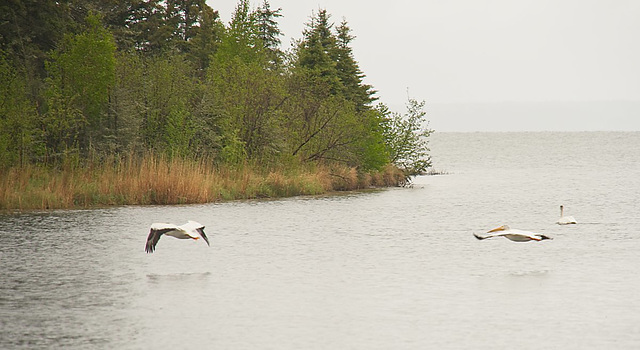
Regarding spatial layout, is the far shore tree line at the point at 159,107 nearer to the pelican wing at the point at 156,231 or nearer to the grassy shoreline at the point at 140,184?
the grassy shoreline at the point at 140,184

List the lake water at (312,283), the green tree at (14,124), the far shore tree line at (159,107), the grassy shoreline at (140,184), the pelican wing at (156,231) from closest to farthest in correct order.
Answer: the lake water at (312,283)
the pelican wing at (156,231)
the grassy shoreline at (140,184)
the green tree at (14,124)
the far shore tree line at (159,107)

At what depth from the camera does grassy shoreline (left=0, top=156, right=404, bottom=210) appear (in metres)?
23.7

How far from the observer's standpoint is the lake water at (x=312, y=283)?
32.1 ft

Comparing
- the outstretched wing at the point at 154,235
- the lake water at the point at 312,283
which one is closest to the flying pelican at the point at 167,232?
the outstretched wing at the point at 154,235

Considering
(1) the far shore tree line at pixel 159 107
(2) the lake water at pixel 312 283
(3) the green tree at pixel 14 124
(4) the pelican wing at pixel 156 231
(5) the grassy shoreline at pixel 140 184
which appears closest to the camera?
(2) the lake water at pixel 312 283

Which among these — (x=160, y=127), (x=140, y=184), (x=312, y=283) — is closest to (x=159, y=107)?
(x=160, y=127)

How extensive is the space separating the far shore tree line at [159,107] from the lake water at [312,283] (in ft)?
15.2

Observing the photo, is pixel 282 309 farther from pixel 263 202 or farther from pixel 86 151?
pixel 86 151

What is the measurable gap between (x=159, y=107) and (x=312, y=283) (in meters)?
18.8

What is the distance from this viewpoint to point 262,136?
33.0 metres

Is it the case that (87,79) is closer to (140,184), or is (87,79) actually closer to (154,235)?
(140,184)

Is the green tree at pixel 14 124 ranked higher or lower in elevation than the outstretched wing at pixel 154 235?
higher

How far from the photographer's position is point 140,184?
2594 cm

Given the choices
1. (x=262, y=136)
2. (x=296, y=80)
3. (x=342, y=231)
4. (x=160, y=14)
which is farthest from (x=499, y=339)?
(x=160, y=14)
